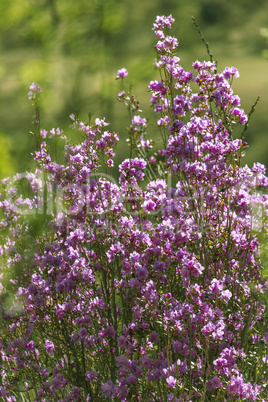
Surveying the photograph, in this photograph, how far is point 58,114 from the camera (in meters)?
1.39

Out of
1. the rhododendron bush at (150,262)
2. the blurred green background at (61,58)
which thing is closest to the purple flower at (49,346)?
the rhododendron bush at (150,262)

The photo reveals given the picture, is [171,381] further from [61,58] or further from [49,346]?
[61,58]

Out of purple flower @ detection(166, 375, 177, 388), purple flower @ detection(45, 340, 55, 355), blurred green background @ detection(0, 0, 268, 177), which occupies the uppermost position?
purple flower @ detection(45, 340, 55, 355)

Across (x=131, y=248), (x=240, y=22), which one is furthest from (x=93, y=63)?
(x=240, y=22)

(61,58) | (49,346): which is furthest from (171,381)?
(61,58)

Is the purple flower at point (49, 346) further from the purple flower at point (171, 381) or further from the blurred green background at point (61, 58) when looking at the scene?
the blurred green background at point (61, 58)

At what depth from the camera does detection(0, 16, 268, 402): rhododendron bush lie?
2.85 meters

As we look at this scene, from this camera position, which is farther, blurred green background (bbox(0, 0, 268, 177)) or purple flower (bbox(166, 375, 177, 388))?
purple flower (bbox(166, 375, 177, 388))

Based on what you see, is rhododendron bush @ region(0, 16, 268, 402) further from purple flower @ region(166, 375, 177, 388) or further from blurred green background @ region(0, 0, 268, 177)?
blurred green background @ region(0, 0, 268, 177)

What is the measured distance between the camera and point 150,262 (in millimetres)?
2992

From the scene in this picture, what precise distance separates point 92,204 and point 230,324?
1.07m

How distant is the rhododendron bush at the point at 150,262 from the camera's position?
2848 mm

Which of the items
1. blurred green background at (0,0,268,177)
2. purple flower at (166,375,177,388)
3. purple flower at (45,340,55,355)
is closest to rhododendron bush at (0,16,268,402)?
purple flower at (45,340,55,355)

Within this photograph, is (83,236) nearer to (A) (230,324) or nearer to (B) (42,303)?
(B) (42,303)
